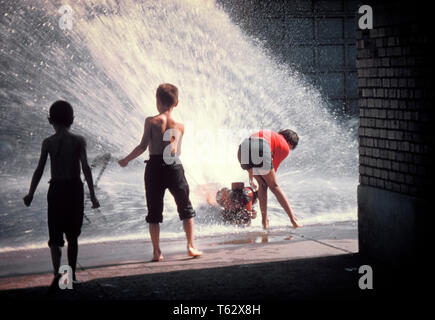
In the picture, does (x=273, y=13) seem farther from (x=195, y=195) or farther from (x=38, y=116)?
(x=195, y=195)

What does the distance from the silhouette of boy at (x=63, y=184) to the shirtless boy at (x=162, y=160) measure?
886 mm

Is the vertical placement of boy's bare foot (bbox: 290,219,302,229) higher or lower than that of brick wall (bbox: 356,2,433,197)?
lower

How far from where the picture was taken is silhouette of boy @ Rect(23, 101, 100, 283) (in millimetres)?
5543

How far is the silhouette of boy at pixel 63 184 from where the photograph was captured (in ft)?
18.2

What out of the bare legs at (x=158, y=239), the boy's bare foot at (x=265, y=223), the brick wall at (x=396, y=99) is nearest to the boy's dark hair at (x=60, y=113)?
the bare legs at (x=158, y=239)

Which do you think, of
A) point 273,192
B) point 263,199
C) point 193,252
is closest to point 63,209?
point 193,252

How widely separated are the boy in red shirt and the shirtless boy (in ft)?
5.25

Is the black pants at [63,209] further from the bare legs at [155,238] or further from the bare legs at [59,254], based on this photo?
the bare legs at [155,238]

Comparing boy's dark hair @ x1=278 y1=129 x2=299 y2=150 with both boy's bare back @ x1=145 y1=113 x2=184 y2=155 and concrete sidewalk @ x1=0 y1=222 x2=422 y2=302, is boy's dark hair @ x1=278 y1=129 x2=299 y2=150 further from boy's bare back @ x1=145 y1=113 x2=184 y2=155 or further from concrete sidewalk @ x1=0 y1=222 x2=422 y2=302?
boy's bare back @ x1=145 y1=113 x2=184 y2=155

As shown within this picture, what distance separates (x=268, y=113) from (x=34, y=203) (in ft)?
21.0

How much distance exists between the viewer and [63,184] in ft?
18.3

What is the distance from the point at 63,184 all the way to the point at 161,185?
1190 mm

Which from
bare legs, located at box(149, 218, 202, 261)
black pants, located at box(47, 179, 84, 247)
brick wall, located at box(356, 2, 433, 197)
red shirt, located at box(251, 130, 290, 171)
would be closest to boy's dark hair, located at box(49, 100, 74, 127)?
black pants, located at box(47, 179, 84, 247)
